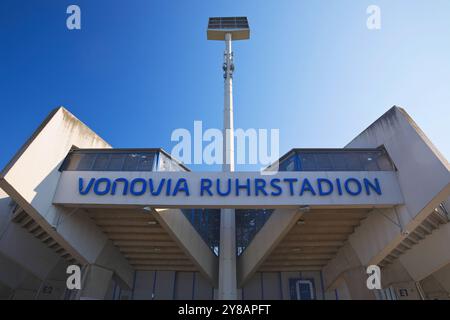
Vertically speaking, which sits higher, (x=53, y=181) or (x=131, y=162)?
(x=131, y=162)

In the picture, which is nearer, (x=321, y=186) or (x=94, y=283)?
(x=321, y=186)

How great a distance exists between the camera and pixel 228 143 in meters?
24.9

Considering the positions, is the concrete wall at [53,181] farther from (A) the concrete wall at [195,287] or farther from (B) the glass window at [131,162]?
(A) the concrete wall at [195,287]

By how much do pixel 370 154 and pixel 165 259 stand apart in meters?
16.7

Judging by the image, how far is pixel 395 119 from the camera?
16.7 m

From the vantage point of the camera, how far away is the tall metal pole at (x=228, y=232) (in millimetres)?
18758

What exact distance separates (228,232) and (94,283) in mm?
9187

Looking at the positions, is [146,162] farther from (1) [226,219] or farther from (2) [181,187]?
(1) [226,219]

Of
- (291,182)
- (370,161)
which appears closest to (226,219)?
(291,182)

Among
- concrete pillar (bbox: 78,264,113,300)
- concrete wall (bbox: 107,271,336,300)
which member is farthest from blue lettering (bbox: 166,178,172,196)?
concrete wall (bbox: 107,271,336,300)
